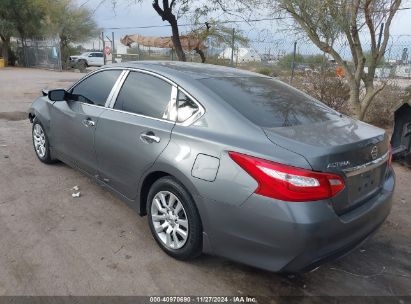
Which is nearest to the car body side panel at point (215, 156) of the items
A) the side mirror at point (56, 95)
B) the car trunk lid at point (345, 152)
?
the car trunk lid at point (345, 152)

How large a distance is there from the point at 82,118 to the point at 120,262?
176 cm

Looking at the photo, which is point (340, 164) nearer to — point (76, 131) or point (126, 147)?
point (126, 147)

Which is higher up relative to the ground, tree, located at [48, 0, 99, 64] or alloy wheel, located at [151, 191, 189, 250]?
tree, located at [48, 0, 99, 64]

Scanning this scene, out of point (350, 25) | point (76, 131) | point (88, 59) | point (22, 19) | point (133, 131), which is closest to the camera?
point (133, 131)

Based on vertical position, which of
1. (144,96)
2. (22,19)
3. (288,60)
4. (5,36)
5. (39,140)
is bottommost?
(39,140)

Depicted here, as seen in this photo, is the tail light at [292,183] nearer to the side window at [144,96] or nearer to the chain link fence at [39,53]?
the side window at [144,96]

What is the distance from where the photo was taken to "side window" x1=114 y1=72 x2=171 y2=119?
341 centimetres

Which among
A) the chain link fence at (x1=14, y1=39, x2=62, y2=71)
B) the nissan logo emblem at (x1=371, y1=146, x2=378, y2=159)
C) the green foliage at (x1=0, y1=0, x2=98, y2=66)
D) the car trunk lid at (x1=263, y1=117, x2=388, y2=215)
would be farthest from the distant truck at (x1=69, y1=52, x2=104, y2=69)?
the nissan logo emblem at (x1=371, y1=146, x2=378, y2=159)

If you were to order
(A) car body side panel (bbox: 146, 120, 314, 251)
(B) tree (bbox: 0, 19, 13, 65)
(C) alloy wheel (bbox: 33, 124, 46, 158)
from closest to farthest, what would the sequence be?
(A) car body side panel (bbox: 146, 120, 314, 251) < (C) alloy wheel (bbox: 33, 124, 46, 158) < (B) tree (bbox: 0, 19, 13, 65)

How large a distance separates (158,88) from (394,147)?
170 inches

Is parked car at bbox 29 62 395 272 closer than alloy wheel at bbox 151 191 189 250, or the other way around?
parked car at bbox 29 62 395 272

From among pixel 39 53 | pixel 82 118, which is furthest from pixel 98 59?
pixel 82 118

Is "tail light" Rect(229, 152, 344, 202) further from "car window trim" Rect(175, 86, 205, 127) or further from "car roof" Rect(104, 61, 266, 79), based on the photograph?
"car roof" Rect(104, 61, 266, 79)

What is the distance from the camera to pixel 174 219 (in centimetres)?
317
